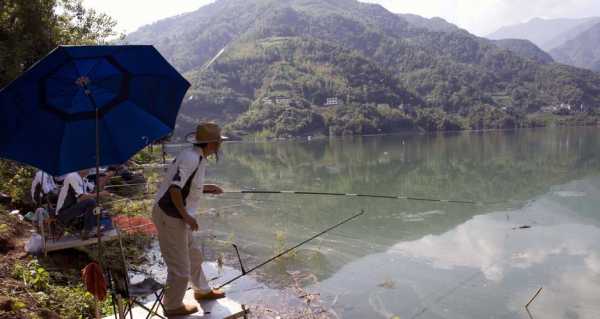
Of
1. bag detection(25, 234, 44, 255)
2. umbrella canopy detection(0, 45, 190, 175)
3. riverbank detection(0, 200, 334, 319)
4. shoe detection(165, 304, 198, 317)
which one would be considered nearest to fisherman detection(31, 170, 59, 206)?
riverbank detection(0, 200, 334, 319)

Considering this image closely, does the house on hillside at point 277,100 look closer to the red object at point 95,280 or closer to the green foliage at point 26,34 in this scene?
the green foliage at point 26,34

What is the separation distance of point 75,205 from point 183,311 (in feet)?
8.39

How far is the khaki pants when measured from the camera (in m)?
3.36

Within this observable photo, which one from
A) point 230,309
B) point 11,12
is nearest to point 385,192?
point 11,12

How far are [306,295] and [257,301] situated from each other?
29.0 inches

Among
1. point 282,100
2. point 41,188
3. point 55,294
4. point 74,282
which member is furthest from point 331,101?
point 55,294

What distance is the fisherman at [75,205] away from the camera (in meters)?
5.33

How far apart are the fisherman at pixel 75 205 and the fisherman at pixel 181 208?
2296 mm

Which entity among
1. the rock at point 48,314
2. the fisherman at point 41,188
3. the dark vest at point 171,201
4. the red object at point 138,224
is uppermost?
the dark vest at point 171,201

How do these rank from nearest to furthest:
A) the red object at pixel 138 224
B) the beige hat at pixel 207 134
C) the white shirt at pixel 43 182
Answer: the beige hat at pixel 207 134
the white shirt at pixel 43 182
the red object at pixel 138 224

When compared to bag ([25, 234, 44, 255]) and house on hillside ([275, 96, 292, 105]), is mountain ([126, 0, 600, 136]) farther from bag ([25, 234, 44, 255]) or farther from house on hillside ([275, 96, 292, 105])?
bag ([25, 234, 44, 255])

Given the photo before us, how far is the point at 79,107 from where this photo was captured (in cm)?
319

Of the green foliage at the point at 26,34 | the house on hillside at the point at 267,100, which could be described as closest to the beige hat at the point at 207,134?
the green foliage at the point at 26,34

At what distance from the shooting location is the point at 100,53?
3.11m
